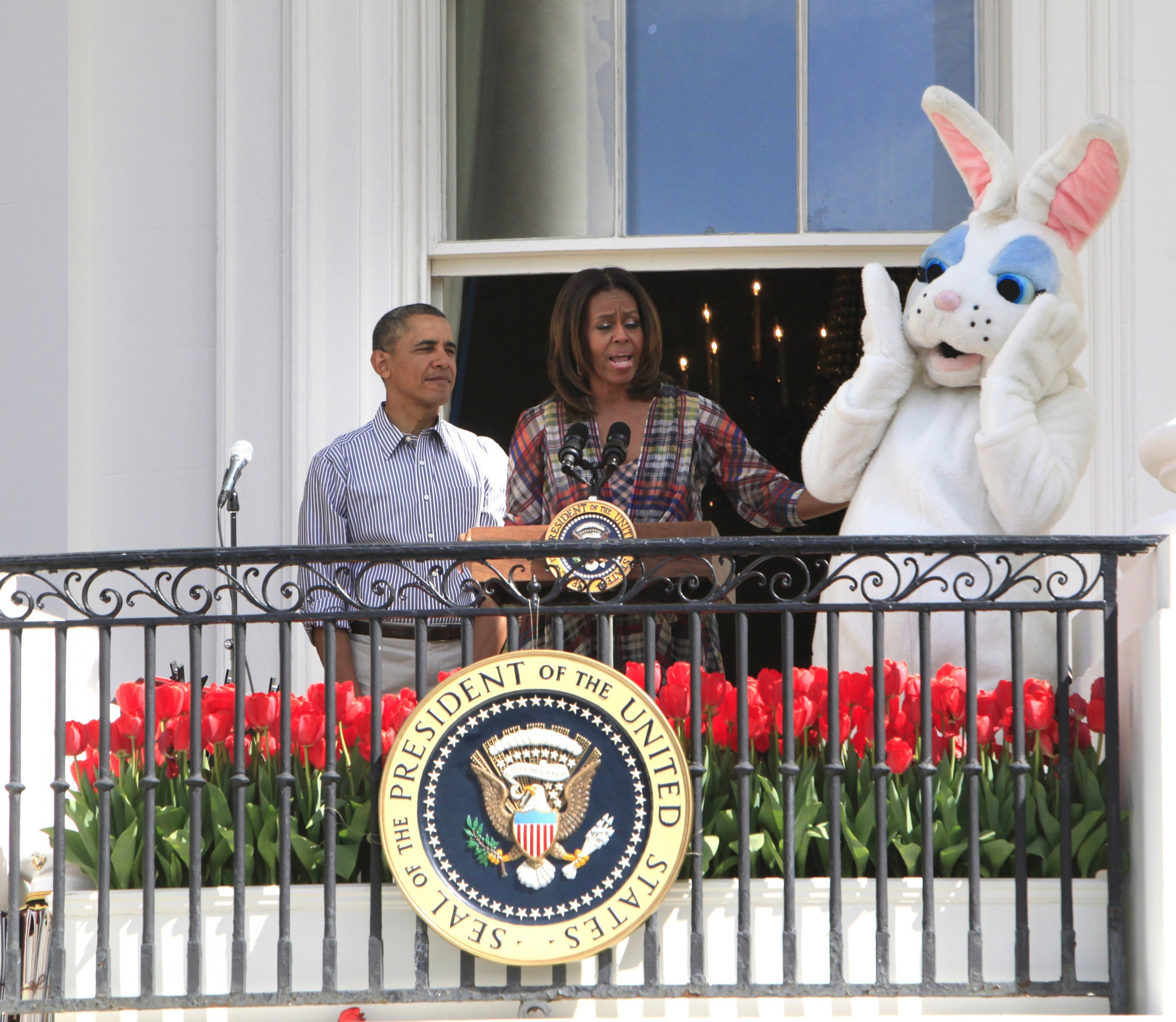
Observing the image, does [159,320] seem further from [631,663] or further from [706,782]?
[706,782]

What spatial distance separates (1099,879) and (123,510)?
140 inches

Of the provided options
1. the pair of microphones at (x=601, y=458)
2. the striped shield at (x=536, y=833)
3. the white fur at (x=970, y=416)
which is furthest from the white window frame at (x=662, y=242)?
the striped shield at (x=536, y=833)

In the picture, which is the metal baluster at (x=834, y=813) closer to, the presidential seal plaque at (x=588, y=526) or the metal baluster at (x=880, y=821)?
the metal baluster at (x=880, y=821)

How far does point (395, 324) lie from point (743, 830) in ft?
7.25

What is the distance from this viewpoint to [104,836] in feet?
11.9

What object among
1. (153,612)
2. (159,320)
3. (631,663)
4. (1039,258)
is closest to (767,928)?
(631,663)

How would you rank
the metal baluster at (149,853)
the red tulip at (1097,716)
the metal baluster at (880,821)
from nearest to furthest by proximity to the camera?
the metal baluster at (880,821), the metal baluster at (149,853), the red tulip at (1097,716)

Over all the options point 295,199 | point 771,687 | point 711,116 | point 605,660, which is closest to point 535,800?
point 605,660

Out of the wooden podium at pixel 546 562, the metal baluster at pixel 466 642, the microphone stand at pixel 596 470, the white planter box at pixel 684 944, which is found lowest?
the white planter box at pixel 684 944

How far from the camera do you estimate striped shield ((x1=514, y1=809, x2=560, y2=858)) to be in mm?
3543

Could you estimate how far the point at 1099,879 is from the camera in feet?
12.0

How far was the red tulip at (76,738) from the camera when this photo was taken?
156 inches

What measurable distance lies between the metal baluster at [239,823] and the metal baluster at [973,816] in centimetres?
155

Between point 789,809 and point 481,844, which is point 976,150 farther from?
point 481,844
